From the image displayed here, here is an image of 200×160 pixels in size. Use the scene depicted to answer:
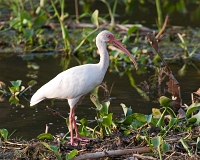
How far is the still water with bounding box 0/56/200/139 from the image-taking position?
28.2 ft

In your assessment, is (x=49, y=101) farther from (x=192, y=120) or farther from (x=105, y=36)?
(x=192, y=120)

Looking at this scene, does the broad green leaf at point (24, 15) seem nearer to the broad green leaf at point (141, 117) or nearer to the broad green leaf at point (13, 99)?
the broad green leaf at point (13, 99)

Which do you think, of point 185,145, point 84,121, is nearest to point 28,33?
point 84,121

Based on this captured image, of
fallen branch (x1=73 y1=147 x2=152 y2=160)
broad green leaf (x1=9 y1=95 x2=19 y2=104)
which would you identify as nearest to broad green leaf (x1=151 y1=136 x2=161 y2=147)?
fallen branch (x1=73 y1=147 x2=152 y2=160)

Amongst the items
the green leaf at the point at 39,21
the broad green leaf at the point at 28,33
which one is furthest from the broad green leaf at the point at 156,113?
the green leaf at the point at 39,21

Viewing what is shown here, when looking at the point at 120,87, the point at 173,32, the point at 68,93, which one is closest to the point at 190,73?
the point at 120,87

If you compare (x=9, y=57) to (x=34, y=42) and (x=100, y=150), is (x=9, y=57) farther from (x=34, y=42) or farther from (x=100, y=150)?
(x=100, y=150)

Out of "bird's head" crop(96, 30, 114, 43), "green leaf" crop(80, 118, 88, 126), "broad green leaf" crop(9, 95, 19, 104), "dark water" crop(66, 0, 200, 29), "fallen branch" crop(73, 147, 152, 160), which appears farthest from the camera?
"dark water" crop(66, 0, 200, 29)

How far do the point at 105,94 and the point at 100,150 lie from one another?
3.49 meters

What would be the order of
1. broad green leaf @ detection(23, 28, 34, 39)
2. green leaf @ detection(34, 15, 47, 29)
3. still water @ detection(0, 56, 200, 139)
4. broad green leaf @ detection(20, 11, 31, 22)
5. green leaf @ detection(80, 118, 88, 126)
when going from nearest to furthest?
green leaf @ detection(80, 118, 88, 126) → still water @ detection(0, 56, 200, 139) → broad green leaf @ detection(23, 28, 34, 39) → broad green leaf @ detection(20, 11, 31, 22) → green leaf @ detection(34, 15, 47, 29)

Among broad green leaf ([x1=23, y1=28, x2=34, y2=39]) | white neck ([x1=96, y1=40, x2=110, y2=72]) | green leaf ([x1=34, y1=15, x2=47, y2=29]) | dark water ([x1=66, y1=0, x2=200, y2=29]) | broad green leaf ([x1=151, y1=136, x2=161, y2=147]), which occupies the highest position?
white neck ([x1=96, y1=40, x2=110, y2=72])

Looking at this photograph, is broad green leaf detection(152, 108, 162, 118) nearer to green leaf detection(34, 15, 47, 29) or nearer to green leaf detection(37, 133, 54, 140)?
green leaf detection(37, 133, 54, 140)

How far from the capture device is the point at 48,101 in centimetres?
1002

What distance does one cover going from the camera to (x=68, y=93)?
7.59m
